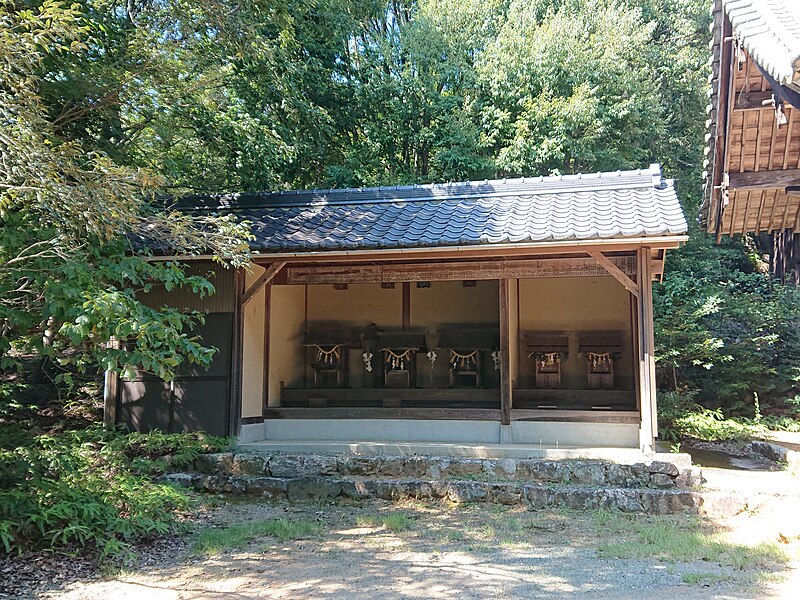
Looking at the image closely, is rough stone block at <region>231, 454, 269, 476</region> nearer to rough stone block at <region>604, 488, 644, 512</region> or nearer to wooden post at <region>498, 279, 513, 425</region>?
wooden post at <region>498, 279, 513, 425</region>

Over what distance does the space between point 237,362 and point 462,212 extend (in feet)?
11.5

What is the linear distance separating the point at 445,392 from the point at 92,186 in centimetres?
577

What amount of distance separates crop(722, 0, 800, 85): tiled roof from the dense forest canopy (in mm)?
3930

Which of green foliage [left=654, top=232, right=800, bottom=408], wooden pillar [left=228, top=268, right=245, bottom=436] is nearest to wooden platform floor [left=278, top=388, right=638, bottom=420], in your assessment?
wooden pillar [left=228, top=268, right=245, bottom=436]

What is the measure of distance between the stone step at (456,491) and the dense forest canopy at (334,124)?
225cm

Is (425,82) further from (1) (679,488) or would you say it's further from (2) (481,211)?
(1) (679,488)

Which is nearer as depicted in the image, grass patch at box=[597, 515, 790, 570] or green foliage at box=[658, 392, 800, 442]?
grass patch at box=[597, 515, 790, 570]

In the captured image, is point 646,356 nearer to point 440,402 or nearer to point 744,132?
point 744,132

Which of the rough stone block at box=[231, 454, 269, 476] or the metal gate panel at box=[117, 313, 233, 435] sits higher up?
the metal gate panel at box=[117, 313, 233, 435]

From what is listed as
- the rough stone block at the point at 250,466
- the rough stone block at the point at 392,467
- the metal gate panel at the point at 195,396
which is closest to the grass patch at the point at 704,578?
the rough stone block at the point at 392,467

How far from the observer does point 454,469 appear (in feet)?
23.3

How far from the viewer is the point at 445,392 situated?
902 cm

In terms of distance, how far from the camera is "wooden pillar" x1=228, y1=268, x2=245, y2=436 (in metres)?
8.06

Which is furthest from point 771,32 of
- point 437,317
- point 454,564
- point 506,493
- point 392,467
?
point 437,317
